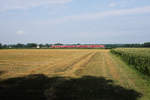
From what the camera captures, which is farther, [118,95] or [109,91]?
[109,91]

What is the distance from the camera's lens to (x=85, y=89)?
6.64 metres

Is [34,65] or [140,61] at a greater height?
[140,61]

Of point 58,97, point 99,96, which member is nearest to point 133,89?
point 99,96

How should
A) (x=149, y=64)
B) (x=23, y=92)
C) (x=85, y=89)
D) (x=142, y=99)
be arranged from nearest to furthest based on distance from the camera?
(x=142, y=99) → (x=23, y=92) → (x=85, y=89) → (x=149, y=64)

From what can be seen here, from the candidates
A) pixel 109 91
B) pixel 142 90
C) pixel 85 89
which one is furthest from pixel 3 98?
pixel 142 90

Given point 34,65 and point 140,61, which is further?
point 34,65

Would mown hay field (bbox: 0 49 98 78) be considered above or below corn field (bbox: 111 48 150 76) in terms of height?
below

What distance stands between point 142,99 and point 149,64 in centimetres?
A: 394

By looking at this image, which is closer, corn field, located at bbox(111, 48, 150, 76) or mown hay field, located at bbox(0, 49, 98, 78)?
corn field, located at bbox(111, 48, 150, 76)

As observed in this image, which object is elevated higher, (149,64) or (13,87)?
(149,64)

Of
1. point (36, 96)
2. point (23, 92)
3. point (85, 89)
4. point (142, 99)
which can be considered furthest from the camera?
point (85, 89)

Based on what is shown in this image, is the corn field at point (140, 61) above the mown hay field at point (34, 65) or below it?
above

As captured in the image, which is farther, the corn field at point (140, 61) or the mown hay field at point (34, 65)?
the mown hay field at point (34, 65)

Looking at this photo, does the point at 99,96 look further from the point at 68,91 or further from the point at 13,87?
the point at 13,87
